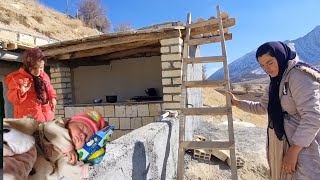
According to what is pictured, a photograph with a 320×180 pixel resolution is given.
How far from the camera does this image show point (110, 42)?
16.9 ft

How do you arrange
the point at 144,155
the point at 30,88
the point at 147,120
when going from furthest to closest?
the point at 147,120, the point at 30,88, the point at 144,155

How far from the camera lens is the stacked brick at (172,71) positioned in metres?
4.66

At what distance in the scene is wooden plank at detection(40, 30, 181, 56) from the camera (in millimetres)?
4701

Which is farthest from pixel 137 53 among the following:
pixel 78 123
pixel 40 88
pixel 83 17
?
pixel 83 17

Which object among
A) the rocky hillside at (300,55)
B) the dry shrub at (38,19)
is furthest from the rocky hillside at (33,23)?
the rocky hillside at (300,55)

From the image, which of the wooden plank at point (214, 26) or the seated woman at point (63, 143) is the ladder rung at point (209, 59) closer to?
the wooden plank at point (214, 26)

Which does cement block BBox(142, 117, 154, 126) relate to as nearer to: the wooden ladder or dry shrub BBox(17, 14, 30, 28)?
the wooden ladder

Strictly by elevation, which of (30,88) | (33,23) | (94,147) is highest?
(33,23)

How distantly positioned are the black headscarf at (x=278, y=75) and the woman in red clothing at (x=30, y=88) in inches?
73.8

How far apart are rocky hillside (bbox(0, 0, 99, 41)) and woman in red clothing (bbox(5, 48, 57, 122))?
12111 millimetres

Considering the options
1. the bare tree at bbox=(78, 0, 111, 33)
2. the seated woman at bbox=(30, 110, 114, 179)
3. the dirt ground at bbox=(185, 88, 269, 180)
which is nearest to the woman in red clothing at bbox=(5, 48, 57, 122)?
the seated woman at bbox=(30, 110, 114, 179)

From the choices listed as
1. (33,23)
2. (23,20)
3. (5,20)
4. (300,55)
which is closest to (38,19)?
(33,23)

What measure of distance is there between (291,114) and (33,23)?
16663mm

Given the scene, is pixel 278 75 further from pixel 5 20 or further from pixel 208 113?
pixel 5 20
